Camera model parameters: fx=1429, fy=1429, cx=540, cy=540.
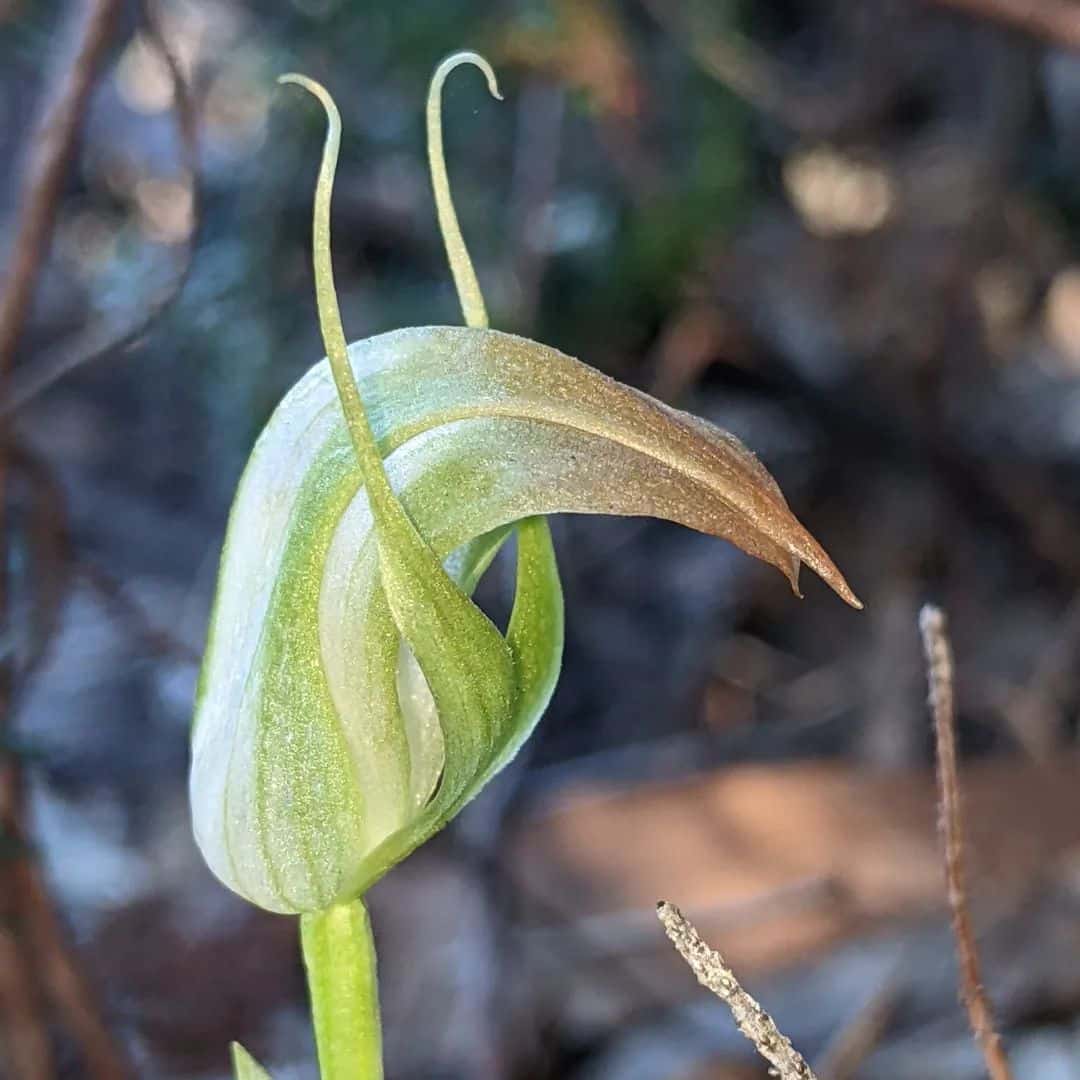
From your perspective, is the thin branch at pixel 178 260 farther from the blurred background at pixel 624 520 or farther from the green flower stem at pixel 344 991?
the green flower stem at pixel 344 991

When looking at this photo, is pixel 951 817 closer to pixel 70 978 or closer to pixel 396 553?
pixel 396 553

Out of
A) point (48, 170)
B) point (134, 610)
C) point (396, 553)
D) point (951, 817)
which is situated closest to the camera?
point (396, 553)

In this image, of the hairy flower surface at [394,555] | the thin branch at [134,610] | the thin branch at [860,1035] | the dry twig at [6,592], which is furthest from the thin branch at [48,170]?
the thin branch at [860,1035]

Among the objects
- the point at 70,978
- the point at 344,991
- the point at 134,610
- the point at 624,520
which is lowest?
the point at 624,520

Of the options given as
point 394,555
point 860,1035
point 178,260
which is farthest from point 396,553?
point 860,1035

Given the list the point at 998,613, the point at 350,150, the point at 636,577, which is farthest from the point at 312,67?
the point at 998,613

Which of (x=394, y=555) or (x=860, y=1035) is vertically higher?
(x=394, y=555)

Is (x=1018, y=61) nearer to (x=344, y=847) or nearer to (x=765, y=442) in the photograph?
(x=765, y=442)
